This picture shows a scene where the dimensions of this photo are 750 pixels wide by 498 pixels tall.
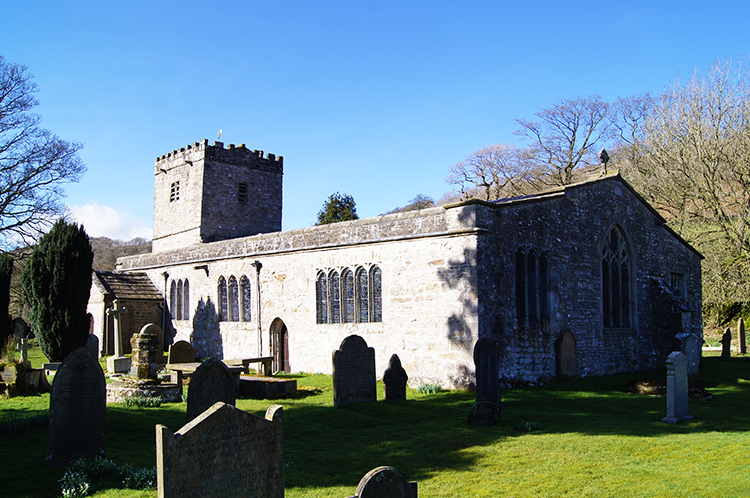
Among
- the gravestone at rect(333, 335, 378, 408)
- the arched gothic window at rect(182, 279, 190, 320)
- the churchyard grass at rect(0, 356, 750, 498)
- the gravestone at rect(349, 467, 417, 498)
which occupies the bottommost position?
the churchyard grass at rect(0, 356, 750, 498)

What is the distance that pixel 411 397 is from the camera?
13.6 m

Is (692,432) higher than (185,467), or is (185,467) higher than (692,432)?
(185,467)

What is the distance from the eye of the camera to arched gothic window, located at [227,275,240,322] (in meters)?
21.0

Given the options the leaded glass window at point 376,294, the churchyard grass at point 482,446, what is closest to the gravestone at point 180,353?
the churchyard grass at point 482,446

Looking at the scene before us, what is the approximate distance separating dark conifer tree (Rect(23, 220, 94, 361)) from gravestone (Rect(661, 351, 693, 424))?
1644 cm

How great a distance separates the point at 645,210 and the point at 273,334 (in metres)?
13.9

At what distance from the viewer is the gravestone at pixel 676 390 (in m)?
11.1

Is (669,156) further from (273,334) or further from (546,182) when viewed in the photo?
(273,334)

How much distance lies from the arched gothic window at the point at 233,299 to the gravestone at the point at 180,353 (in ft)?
13.8

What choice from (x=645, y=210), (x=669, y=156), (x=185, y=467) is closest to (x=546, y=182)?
(x=669, y=156)

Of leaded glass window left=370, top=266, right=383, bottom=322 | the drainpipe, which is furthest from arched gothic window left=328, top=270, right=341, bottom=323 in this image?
the drainpipe

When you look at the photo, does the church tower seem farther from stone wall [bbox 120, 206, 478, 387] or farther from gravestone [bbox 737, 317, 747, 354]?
gravestone [bbox 737, 317, 747, 354]

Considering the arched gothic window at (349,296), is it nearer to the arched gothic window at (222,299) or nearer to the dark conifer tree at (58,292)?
the arched gothic window at (222,299)

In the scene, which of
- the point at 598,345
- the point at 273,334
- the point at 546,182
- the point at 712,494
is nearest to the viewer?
the point at 712,494
